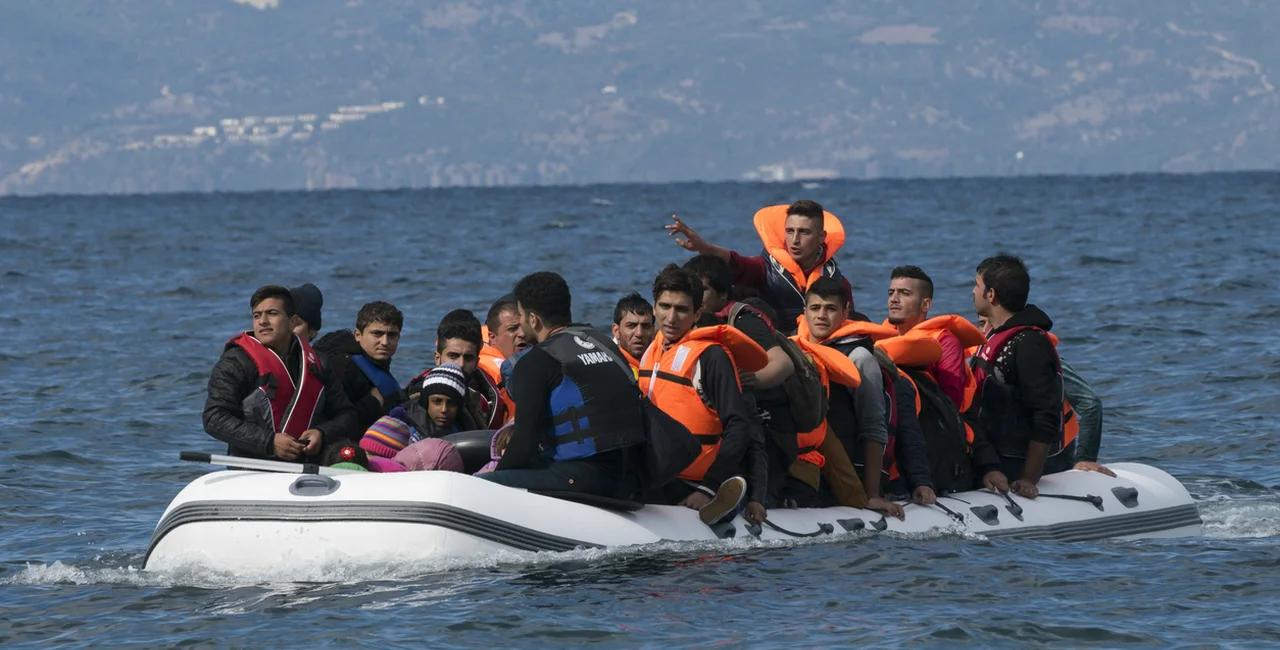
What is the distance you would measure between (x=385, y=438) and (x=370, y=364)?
608 millimetres

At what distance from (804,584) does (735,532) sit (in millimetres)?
505

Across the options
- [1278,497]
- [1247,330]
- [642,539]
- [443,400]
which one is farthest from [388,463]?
[1247,330]

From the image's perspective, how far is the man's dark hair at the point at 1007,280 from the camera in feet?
31.9

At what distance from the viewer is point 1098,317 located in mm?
24188

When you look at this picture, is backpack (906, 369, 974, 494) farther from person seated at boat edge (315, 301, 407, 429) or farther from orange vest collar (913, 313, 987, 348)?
person seated at boat edge (315, 301, 407, 429)

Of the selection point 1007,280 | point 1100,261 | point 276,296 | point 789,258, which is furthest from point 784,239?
point 1100,261

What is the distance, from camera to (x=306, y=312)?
9797mm

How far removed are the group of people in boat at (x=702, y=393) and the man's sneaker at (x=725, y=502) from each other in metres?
0.01

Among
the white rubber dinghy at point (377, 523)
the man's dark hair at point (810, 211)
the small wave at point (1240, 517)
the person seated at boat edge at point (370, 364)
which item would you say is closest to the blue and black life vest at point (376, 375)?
the person seated at boat edge at point (370, 364)

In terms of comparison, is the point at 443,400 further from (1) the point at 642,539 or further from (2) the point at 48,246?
(2) the point at 48,246

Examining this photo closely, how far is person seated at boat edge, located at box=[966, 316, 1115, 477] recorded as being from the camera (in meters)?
10.7

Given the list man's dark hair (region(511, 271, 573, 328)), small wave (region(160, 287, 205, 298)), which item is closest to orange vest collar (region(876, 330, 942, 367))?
man's dark hair (region(511, 271, 573, 328))

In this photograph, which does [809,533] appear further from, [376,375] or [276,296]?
[276,296]

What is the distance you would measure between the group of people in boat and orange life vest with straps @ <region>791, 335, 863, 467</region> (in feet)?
0.04
